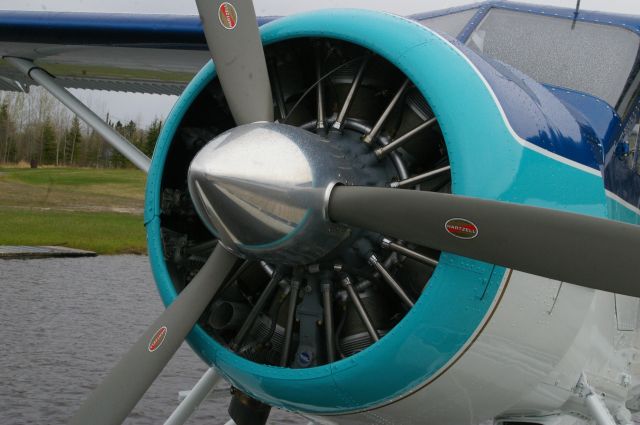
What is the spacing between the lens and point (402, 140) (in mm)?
3064

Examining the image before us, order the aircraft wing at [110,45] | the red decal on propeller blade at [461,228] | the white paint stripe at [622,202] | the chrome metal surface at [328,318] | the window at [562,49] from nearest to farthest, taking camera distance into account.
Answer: the red decal on propeller blade at [461,228] < the chrome metal surface at [328,318] < the white paint stripe at [622,202] < the window at [562,49] < the aircraft wing at [110,45]

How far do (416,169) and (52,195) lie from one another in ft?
118

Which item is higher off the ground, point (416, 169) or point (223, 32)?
point (223, 32)

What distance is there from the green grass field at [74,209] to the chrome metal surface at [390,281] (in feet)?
85.6

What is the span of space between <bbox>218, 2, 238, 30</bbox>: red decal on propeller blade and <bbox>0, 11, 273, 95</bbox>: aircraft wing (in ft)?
6.91

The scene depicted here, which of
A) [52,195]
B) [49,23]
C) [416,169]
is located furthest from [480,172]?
[52,195]

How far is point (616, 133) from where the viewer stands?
3605 mm

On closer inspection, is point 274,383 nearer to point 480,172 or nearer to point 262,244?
point 262,244

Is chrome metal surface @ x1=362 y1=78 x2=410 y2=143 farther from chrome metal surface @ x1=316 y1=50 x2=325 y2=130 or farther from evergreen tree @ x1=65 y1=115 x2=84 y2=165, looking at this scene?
evergreen tree @ x1=65 y1=115 x2=84 y2=165

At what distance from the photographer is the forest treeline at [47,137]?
140ft

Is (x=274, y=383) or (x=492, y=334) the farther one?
(x=274, y=383)

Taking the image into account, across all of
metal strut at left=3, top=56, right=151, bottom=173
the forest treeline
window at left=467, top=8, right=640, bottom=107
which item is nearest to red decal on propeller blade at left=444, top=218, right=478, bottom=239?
window at left=467, top=8, right=640, bottom=107

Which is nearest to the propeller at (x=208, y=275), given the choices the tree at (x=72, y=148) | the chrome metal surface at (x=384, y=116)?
the chrome metal surface at (x=384, y=116)

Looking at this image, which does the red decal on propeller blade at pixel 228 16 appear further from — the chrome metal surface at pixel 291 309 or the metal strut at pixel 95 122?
the metal strut at pixel 95 122
